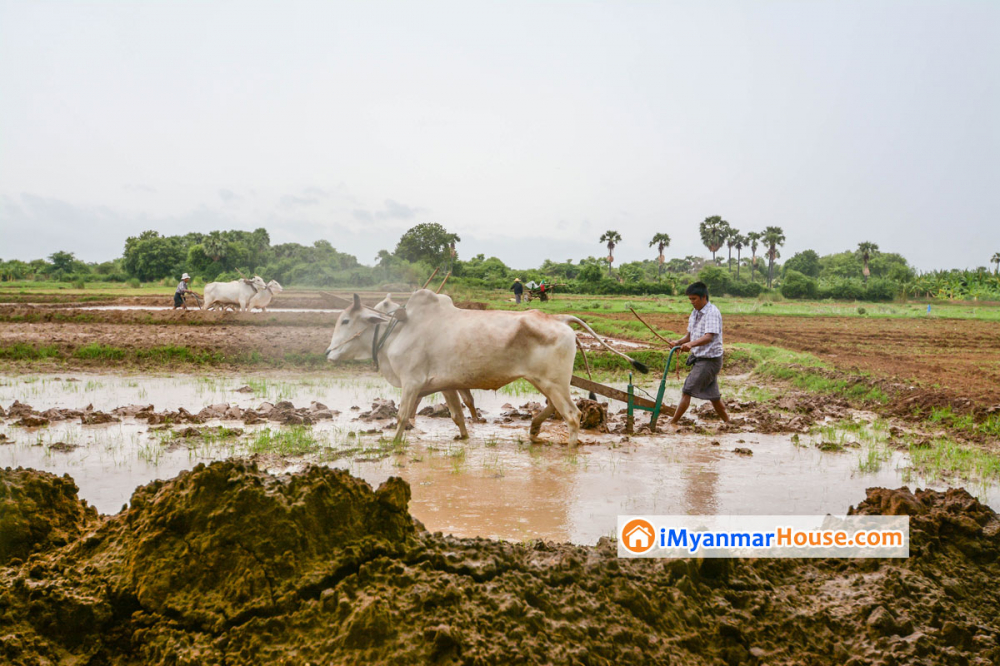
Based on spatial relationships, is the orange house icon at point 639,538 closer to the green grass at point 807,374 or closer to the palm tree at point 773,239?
the green grass at point 807,374

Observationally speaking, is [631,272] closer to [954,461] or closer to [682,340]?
[682,340]

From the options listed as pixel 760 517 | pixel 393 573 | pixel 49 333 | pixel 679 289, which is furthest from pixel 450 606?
pixel 679 289

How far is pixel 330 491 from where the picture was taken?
2947 millimetres

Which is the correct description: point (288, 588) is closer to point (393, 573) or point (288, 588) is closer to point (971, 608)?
point (393, 573)

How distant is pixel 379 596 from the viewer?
257cm

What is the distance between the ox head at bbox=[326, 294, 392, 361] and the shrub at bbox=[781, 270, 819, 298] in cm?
4933

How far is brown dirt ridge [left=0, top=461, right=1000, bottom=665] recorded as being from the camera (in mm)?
2486

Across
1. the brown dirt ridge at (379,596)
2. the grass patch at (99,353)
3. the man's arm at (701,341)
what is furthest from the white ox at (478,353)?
the grass patch at (99,353)

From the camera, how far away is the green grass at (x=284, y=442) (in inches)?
252

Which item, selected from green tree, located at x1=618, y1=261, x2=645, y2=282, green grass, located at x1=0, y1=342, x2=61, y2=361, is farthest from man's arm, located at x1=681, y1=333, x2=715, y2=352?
green tree, located at x1=618, y1=261, x2=645, y2=282

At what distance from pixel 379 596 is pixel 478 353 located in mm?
4448

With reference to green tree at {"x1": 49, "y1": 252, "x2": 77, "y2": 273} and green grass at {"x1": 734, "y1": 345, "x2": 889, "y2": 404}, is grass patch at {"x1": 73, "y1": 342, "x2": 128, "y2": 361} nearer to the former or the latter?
green grass at {"x1": 734, "y1": 345, "x2": 889, "y2": 404}

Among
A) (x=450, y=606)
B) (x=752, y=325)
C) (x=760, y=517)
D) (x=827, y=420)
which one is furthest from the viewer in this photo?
(x=752, y=325)

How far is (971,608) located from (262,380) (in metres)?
10.1
